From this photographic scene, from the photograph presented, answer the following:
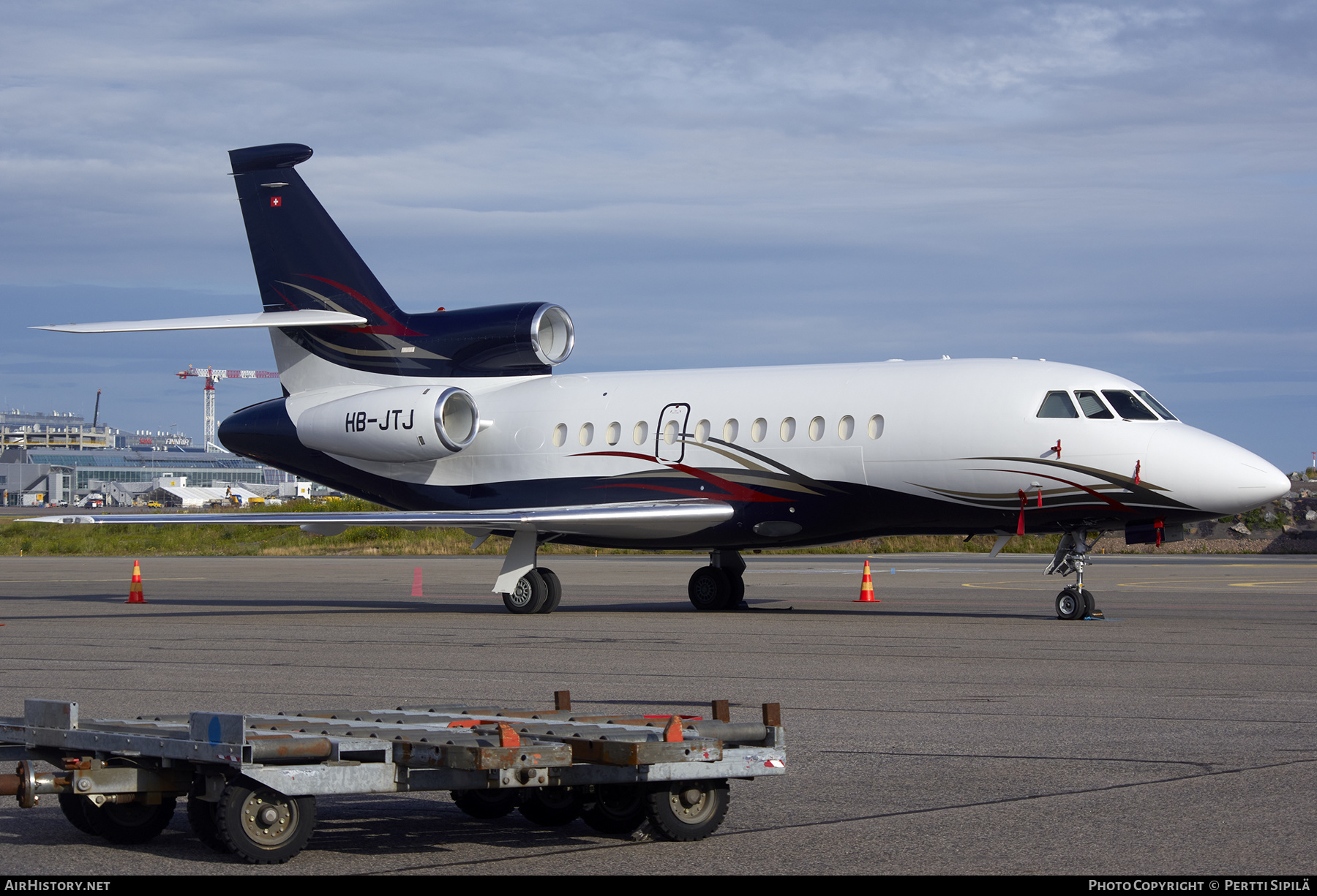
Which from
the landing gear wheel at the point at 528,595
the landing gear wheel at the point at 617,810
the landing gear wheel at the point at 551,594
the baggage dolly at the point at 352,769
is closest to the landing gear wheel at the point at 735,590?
the landing gear wheel at the point at 551,594

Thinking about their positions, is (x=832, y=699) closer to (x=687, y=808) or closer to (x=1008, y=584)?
(x=687, y=808)

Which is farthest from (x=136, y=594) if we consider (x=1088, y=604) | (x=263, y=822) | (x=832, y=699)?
(x=263, y=822)

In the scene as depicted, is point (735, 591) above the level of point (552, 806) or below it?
above

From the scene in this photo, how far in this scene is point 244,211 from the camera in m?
25.3

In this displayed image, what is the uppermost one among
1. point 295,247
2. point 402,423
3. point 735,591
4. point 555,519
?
point 295,247

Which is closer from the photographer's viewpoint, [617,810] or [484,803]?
[617,810]

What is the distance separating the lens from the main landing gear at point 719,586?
2231cm

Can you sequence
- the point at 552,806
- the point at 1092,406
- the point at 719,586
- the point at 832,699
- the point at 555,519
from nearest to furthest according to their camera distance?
the point at 552,806 < the point at 832,699 < the point at 1092,406 < the point at 555,519 < the point at 719,586

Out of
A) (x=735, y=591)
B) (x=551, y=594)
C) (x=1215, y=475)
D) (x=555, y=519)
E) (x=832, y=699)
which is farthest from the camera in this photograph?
(x=735, y=591)

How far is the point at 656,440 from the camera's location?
21688mm

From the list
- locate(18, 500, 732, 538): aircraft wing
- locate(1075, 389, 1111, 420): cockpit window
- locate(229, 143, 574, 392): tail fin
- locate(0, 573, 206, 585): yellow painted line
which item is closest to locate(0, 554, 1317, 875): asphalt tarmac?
locate(18, 500, 732, 538): aircraft wing

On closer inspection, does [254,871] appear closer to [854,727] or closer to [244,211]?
[854,727]

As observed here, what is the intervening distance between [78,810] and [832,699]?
6233mm

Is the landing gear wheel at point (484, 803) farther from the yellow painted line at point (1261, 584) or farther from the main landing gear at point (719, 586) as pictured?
the yellow painted line at point (1261, 584)
